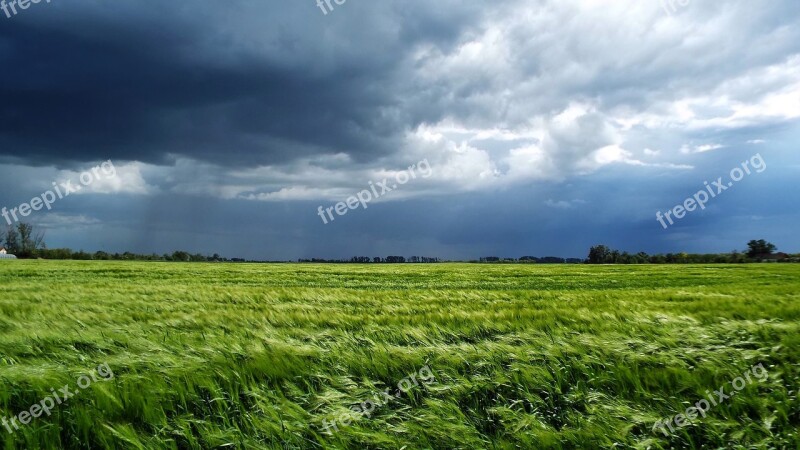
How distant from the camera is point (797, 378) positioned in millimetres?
4527

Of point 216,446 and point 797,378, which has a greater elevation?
point 797,378

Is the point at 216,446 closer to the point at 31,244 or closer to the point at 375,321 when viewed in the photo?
the point at 375,321

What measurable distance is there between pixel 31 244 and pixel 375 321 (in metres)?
127

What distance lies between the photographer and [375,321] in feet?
24.5

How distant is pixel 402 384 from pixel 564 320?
12.7 ft

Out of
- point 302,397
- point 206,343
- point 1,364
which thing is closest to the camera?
point 302,397

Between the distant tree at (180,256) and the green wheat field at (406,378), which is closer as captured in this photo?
the green wheat field at (406,378)

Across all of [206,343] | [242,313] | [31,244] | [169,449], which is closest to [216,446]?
[169,449]

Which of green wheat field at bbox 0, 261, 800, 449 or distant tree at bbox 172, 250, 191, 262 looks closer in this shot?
green wheat field at bbox 0, 261, 800, 449

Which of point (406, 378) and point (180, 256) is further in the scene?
point (180, 256)

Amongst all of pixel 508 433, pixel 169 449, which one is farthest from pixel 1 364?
pixel 508 433

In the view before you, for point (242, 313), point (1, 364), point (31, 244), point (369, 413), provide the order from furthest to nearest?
point (31, 244), point (242, 313), point (1, 364), point (369, 413)

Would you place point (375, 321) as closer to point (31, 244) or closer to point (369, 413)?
point (369, 413)

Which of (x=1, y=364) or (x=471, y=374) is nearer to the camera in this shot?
(x=471, y=374)
